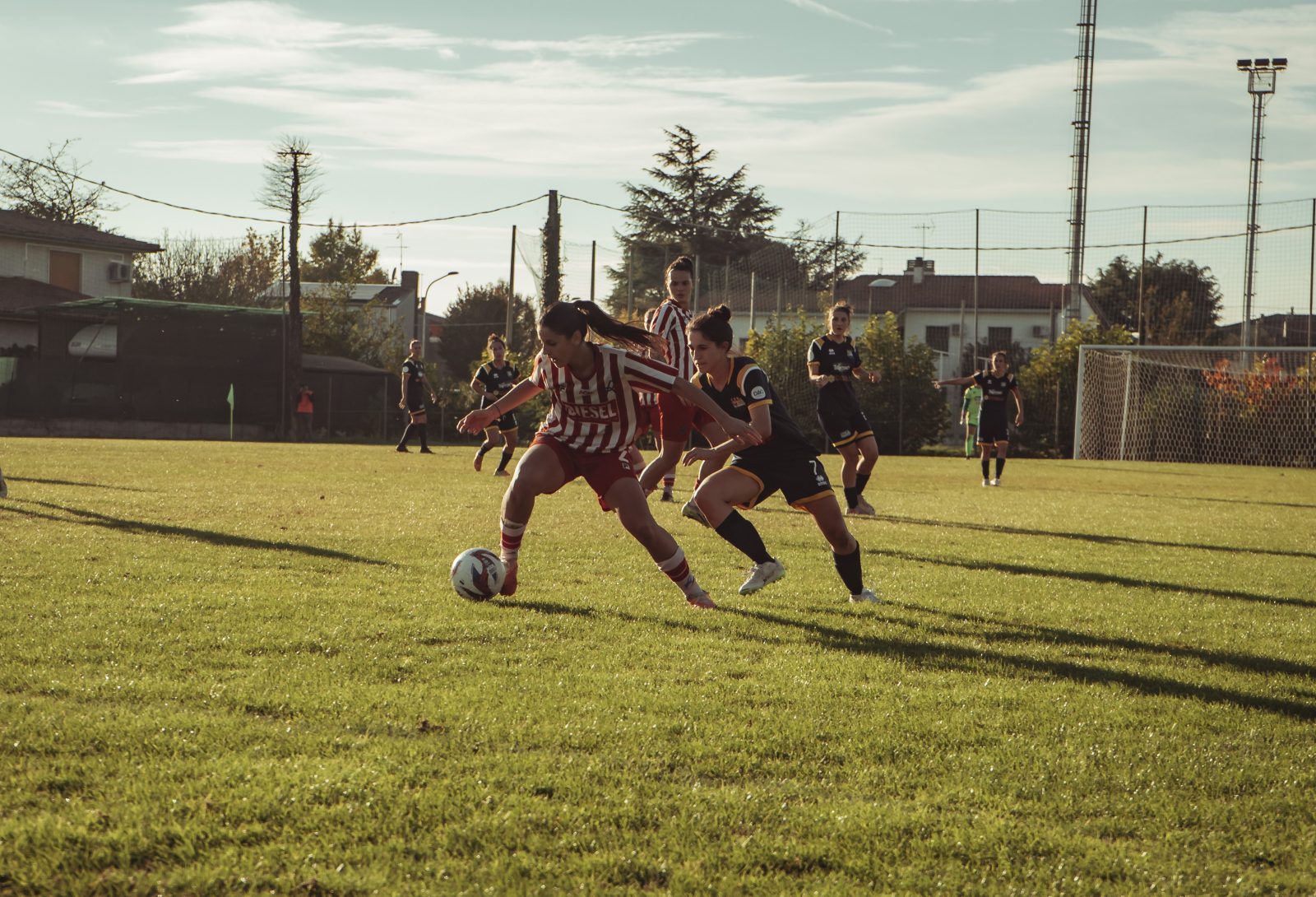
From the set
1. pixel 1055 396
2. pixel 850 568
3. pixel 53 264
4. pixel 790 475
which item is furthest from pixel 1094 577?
pixel 53 264

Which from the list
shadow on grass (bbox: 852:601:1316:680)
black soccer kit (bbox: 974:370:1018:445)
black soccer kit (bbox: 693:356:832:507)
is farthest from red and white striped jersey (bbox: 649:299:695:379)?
black soccer kit (bbox: 974:370:1018:445)

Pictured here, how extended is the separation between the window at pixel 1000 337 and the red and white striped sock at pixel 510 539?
4418 cm

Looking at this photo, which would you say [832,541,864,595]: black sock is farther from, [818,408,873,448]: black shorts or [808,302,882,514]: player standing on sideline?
[818,408,873,448]: black shorts

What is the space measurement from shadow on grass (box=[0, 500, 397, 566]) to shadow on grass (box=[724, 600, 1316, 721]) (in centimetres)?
328

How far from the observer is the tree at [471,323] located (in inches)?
2452

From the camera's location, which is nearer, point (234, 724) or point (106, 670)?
point (234, 724)

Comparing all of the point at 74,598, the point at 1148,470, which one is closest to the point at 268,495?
the point at 74,598

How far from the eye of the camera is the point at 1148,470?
2400 cm

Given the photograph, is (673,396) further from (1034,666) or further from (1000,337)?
(1000,337)

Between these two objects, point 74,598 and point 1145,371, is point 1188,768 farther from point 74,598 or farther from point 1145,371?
point 1145,371

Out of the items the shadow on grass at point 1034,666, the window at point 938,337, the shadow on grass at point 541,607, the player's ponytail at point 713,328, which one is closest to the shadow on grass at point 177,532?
the shadow on grass at point 541,607

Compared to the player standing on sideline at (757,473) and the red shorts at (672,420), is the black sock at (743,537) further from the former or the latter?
the red shorts at (672,420)

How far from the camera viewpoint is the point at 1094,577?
830 centimetres

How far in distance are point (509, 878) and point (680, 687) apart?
73.8 inches
